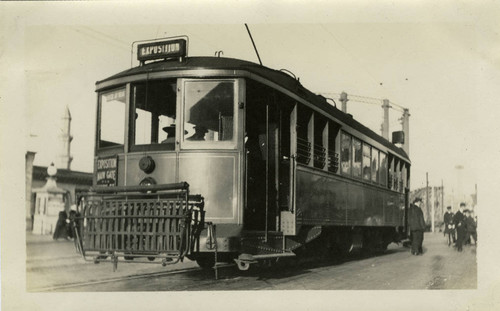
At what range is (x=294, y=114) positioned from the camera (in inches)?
326

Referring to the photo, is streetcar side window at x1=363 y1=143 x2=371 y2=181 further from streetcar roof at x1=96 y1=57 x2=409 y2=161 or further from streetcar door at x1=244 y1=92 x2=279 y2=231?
streetcar door at x1=244 y1=92 x2=279 y2=231

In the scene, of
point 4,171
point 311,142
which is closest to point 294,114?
point 311,142

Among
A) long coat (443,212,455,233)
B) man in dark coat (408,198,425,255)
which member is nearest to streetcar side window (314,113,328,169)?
man in dark coat (408,198,425,255)

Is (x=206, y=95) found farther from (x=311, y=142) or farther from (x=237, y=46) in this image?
(x=311, y=142)

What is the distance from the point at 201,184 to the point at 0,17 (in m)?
3.04

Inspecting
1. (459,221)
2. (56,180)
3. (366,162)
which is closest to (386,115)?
(366,162)

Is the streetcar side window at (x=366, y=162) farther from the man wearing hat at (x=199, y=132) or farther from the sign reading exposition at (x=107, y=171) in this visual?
the sign reading exposition at (x=107, y=171)

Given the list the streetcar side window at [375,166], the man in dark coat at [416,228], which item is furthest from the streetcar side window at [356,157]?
the man in dark coat at [416,228]

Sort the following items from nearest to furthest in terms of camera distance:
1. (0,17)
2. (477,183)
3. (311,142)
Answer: (0,17) → (477,183) → (311,142)

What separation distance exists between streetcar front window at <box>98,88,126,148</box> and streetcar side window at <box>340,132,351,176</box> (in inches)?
158

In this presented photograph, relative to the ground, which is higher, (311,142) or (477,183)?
(311,142)

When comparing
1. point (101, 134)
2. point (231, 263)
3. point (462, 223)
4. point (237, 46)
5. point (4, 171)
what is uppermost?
point (237, 46)

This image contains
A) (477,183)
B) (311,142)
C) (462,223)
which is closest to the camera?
(477,183)

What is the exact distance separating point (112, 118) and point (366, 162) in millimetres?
5540
